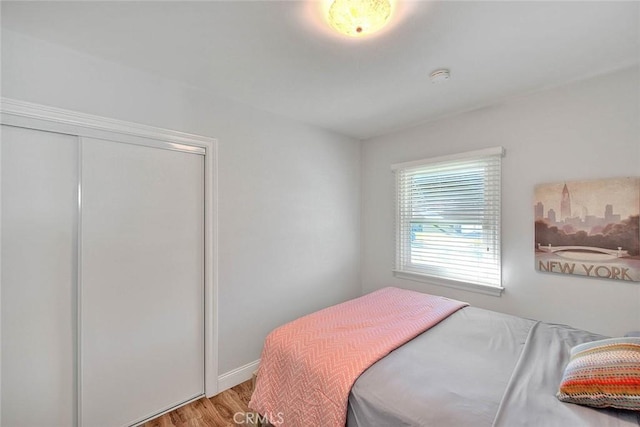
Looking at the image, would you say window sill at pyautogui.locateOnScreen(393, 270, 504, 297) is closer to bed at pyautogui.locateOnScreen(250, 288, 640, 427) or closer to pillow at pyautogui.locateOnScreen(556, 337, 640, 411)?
bed at pyautogui.locateOnScreen(250, 288, 640, 427)

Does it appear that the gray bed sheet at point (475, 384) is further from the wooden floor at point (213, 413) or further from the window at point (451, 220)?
the wooden floor at point (213, 413)

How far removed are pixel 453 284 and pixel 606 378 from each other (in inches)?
67.2

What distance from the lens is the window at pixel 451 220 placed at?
2.50 m

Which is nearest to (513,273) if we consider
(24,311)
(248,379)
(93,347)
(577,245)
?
(577,245)

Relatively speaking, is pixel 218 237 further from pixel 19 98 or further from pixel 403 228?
pixel 403 228

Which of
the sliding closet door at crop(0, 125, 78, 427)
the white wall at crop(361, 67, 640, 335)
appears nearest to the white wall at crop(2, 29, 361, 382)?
the sliding closet door at crop(0, 125, 78, 427)

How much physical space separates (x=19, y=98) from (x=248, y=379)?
2523mm

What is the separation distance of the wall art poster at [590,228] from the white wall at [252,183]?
1.90 meters

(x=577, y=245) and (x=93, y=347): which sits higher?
(x=577, y=245)

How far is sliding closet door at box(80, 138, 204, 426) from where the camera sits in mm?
1732

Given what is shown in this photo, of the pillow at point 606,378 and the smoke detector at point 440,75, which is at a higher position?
the smoke detector at point 440,75

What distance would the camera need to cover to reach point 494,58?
176 centimetres

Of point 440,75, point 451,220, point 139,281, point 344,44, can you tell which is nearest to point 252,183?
point 139,281

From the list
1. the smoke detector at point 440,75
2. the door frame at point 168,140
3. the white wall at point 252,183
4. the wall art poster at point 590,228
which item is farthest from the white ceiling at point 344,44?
the wall art poster at point 590,228
